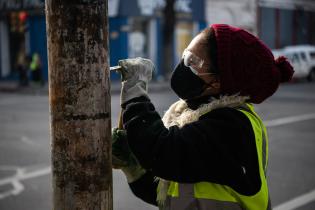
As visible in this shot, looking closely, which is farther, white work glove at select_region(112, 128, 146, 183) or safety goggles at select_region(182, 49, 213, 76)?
white work glove at select_region(112, 128, 146, 183)

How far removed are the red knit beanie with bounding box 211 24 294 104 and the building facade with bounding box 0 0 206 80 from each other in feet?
77.5

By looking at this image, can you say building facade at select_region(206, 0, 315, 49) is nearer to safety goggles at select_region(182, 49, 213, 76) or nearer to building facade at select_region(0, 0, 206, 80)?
building facade at select_region(0, 0, 206, 80)

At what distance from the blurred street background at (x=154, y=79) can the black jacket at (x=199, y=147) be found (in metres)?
3.66

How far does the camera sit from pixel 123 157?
2.08m

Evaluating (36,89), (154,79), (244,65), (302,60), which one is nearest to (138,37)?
(154,79)

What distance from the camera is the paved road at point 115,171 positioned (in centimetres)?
556

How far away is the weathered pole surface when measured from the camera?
168 centimetres

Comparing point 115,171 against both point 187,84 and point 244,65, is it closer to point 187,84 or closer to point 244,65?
point 187,84

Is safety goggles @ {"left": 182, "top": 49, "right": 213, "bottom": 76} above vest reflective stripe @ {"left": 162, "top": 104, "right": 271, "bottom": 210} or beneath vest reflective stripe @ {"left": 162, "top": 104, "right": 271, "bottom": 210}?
above

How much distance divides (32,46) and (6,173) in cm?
2118

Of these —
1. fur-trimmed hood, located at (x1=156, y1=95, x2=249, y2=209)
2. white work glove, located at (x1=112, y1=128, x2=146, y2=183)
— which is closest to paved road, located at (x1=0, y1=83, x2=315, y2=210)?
white work glove, located at (x1=112, y1=128, x2=146, y2=183)

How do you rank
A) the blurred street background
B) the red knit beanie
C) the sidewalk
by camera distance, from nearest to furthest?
the red knit beanie < the blurred street background < the sidewalk

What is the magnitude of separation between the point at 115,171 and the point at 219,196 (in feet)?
16.9

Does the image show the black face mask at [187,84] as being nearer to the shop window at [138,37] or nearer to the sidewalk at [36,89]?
the sidewalk at [36,89]
